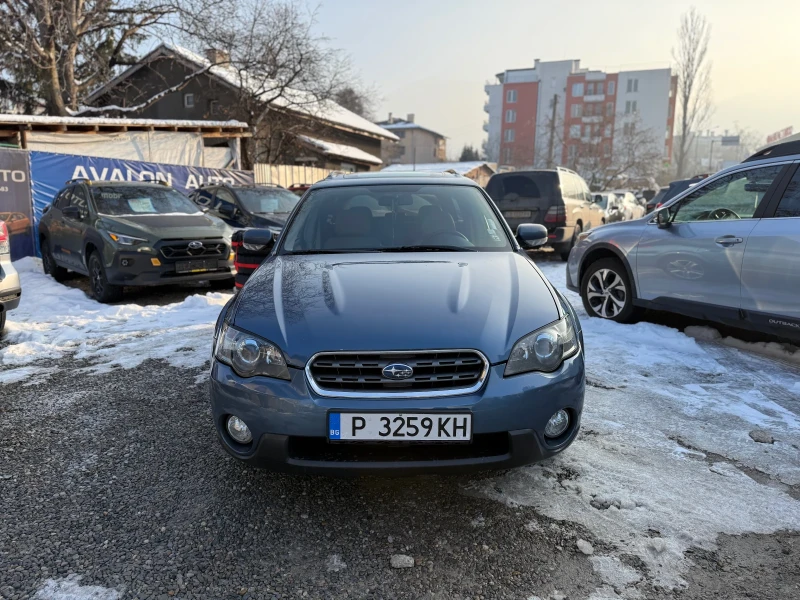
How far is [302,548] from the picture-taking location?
239cm

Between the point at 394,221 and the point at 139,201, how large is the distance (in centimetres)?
623

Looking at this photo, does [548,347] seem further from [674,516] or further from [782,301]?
[782,301]

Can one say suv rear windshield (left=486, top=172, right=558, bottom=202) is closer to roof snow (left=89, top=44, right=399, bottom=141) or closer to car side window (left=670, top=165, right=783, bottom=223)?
car side window (left=670, top=165, right=783, bottom=223)

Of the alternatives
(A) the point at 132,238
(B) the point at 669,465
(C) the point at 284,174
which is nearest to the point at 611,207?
(C) the point at 284,174

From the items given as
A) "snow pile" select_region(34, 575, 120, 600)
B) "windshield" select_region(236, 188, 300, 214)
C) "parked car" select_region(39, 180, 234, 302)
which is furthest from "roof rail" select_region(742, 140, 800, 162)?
"windshield" select_region(236, 188, 300, 214)

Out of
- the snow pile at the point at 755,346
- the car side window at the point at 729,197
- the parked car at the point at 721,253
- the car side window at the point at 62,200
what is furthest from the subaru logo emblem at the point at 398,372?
the car side window at the point at 62,200

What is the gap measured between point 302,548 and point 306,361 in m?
0.78

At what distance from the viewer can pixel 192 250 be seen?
782 centimetres

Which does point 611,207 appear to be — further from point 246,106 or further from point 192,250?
point 192,250

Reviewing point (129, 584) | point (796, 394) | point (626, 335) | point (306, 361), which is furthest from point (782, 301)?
point (129, 584)

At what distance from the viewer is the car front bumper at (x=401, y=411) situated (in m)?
2.34

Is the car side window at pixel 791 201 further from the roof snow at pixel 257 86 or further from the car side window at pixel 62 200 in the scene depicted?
the roof snow at pixel 257 86

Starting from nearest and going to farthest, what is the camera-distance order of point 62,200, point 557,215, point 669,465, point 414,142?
point 669,465 → point 62,200 → point 557,215 → point 414,142

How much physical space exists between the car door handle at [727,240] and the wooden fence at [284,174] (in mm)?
15487
